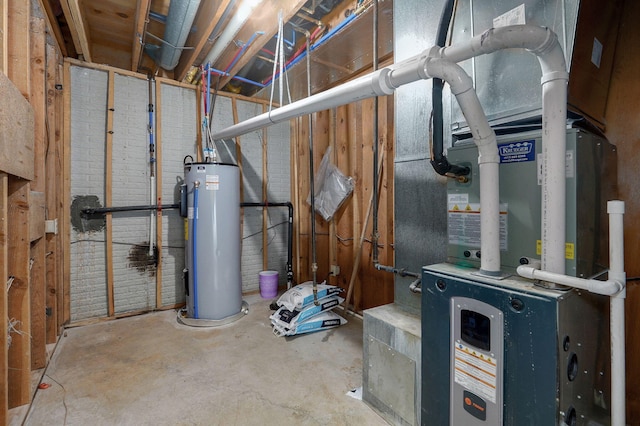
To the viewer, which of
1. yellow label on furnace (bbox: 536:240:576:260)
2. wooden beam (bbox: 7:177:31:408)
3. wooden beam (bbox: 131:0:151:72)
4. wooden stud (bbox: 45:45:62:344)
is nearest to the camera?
yellow label on furnace (bbox: 536:240:576:260)

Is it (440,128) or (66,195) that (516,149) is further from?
(66,195)

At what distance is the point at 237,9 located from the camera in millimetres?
2158

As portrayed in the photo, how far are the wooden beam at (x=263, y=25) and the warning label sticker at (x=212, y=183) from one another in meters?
1.10

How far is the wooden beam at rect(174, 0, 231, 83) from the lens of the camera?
6.94 feet

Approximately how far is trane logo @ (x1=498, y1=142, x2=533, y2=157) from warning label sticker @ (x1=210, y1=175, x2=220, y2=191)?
2.32 metres

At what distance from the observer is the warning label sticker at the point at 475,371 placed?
38.1 inches

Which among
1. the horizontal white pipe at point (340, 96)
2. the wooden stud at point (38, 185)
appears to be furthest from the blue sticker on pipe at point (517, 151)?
the wooden stud at point (38, 185)

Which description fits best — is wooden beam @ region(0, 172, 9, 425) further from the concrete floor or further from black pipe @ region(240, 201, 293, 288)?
black pipe @ region(240, 201, 293, 288)

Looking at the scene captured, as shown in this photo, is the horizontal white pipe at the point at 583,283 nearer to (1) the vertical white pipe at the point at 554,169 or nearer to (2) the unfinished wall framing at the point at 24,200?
(1) the vertical white pipe at the point at 554,169

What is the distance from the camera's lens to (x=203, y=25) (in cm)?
242

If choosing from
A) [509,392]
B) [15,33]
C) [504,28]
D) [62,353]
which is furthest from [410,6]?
[62,353]

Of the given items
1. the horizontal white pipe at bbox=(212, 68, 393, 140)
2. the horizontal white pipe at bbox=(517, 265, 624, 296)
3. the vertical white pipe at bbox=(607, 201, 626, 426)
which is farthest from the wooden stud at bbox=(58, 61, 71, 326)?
the vertical white pipe at bbox=(607, 201, 626, 426)

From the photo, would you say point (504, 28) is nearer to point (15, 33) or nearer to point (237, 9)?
point (237, 9)

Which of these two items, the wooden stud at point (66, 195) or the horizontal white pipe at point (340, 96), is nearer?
the horizontal white pipe at point (340, 96)
